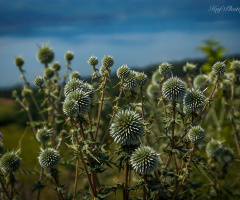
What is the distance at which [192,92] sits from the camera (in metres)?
2.82

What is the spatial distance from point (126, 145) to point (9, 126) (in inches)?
383

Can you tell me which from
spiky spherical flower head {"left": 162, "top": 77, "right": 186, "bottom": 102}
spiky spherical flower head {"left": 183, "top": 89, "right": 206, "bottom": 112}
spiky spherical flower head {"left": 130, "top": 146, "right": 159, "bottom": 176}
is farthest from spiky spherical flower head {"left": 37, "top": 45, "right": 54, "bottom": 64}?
spiky spherical flower head {"left": 130, "top": 146, "right": 159, "bottom": 176}

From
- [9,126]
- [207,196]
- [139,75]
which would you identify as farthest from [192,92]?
[9,126]

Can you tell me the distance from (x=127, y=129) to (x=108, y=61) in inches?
41.1


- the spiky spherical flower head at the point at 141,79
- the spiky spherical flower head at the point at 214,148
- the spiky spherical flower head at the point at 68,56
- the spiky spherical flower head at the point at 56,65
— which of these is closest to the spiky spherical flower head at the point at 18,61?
the spiky spherical flower head at the point at 56,65

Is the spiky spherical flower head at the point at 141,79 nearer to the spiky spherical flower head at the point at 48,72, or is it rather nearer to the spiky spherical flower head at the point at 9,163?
the spiky spherical flower head at the point at 9,163

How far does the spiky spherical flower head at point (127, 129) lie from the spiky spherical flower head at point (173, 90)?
594 mm

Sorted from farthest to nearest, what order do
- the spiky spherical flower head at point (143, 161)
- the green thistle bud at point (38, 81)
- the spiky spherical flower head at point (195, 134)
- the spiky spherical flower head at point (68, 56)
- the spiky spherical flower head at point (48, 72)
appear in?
the spiky spherical flower head at point (68, 56)
the spiky spherical flower head at point (48, 72)
the green thistle bud at point (38, 81)
the spiky spherical flower head at point (195, 134)
the spiky spherical flower head at point (143, 161)

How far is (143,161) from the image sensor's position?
2.20 m

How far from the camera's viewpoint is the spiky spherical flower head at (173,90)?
2.76 meters

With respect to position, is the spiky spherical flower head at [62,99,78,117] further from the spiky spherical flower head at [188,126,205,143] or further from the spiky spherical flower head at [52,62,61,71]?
the spiky spherical flower head at [52,62,61,71]

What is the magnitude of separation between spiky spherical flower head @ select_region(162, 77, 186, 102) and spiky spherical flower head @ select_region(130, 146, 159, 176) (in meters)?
0.74

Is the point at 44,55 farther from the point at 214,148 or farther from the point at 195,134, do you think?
the point at 214,148

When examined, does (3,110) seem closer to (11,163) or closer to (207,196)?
(11,163)
